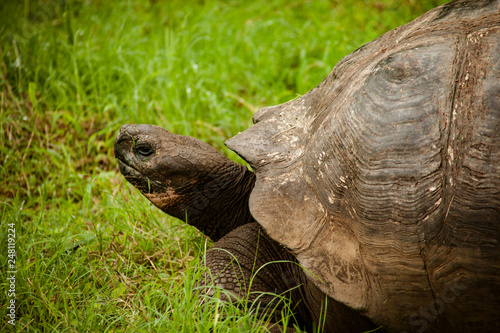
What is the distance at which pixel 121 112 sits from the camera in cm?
445

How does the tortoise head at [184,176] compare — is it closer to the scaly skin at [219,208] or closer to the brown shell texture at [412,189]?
the scaly skin at [219,208]

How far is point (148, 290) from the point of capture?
2.79 meters

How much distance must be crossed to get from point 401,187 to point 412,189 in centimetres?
5

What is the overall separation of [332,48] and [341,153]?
3.16 m

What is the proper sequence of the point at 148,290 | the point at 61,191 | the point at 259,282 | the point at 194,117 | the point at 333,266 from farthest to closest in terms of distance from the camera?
1. the point at 194,117
2. the point at 61,191
3. the point at 148,290
4. the point at 259,282
5. the point at 333,266

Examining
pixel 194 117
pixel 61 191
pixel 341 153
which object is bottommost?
pixel 61 191

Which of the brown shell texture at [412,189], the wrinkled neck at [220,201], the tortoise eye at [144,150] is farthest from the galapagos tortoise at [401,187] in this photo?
the tortoise eye at [144,150]

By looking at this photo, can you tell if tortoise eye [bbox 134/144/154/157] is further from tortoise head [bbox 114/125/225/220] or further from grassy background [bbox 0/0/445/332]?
grassy background [bbox 0/0/445/332]

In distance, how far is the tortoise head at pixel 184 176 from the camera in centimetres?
288

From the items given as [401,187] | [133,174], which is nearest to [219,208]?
[133,174]

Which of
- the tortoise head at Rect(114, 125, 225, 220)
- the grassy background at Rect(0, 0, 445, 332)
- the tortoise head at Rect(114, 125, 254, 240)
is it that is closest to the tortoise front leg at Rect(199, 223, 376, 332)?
the grassy background at Rect(0, 0, 445, 332)

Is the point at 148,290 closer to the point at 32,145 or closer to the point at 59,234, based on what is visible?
the point at 59,234

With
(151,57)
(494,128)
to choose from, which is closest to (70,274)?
(494,128)

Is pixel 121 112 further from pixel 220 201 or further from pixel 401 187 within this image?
pixel 401 187
